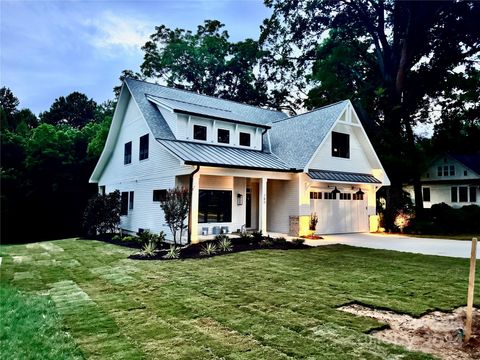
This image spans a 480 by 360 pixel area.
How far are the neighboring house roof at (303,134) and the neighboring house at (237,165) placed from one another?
0.07 meters

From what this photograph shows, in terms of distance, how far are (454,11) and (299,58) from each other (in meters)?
11.3

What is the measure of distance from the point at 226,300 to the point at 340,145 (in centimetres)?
1340

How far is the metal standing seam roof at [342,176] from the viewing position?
15.4 m

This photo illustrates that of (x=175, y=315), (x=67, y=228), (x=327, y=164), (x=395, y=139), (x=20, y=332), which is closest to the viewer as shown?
(x=20, y=332)

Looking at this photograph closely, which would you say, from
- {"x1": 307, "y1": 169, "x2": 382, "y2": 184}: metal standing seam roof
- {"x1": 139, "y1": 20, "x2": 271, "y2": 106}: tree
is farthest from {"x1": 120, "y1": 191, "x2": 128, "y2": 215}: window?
{"x1": 139, "y1": 20, "x2": 271, "y2": 106}: tree

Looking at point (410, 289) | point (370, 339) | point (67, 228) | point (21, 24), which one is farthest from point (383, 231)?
point (67, 228)

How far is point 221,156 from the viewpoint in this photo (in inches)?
524

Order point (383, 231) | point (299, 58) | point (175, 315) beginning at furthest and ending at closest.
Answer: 1. point (299, 58)
2. point (383, 231)
3. point (175, 315)

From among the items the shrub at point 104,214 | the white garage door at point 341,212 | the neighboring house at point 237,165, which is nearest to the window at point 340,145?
the neighboring house at point 237,165

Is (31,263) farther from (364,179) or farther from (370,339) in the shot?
(364,179)

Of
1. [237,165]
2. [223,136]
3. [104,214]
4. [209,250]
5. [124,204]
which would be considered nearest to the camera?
[209,250]

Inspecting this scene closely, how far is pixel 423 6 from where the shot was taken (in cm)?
2228

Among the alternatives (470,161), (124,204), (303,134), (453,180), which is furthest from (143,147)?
(470,161)

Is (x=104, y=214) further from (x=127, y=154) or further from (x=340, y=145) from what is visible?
(x=340, y=145)
